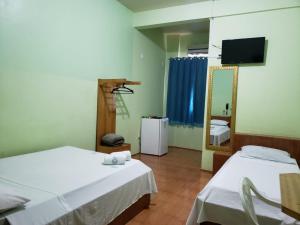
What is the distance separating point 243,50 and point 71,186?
322 centimetres

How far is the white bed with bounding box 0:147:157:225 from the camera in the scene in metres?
1.45

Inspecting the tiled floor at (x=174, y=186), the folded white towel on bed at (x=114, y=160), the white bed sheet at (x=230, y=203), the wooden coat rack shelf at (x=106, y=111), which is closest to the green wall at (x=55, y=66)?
the wooden coat rack shelf at (x=106, y=111)

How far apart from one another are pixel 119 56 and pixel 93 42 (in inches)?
28.2

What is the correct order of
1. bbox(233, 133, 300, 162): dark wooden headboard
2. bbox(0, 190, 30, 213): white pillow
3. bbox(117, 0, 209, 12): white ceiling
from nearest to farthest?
bbox(0, 190, 30, 213): white pillow → bbox(233, 133, 300, 162): dark wooden headboard → bbox(117, 0, 209, 12): white ceiling

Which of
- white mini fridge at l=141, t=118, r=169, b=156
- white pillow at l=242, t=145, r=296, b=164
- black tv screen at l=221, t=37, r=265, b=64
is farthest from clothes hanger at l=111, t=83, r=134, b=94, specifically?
white pillow at l=242, t=145, r=296, b=164

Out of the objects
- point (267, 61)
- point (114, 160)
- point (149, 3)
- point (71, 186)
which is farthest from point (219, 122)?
point (71, 186)

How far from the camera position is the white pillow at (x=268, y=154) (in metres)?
2.98

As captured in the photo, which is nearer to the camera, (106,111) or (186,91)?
(106,111)

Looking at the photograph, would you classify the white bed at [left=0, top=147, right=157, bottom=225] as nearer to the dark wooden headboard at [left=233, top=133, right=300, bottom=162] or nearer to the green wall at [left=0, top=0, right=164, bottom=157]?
the green wall at [left=0, top=0, right=164, bottom=157]

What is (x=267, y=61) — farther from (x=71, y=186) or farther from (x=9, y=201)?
(x=9, y=201)

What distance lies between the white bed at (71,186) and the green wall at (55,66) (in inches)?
15.6

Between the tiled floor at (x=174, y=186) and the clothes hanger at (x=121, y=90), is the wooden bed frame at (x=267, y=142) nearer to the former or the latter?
the tiled floor at (x=174, y=186)

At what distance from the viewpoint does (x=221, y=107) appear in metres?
3.95

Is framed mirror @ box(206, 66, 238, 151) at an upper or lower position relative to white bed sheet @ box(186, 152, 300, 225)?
upper
